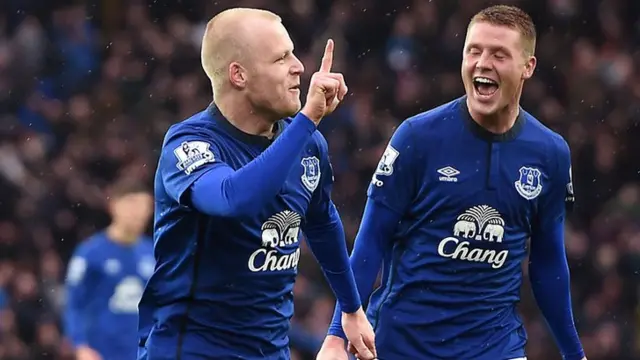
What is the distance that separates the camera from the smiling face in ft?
18.8

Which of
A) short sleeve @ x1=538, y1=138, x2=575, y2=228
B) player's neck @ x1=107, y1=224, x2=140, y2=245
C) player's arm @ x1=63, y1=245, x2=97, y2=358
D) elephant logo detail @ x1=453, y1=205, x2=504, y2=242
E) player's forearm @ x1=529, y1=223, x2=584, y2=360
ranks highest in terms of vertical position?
short sleeve @ x1=538, y1=138, x2=575, y2=228

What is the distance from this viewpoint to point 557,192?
19.3ft

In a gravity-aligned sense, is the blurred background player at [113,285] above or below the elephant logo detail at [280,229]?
below

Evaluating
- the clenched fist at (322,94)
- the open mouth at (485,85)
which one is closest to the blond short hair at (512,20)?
the open mouth at (485,85)

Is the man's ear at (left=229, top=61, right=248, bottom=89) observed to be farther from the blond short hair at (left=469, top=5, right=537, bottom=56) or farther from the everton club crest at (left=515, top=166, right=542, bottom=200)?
the everton club crest at (left=515, top=166, right=542, bottom=200)

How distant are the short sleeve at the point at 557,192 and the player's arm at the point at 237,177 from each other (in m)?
1.49

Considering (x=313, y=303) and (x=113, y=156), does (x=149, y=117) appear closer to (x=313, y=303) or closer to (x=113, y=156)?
(x=113, y=156)

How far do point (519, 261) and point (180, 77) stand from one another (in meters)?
9.31

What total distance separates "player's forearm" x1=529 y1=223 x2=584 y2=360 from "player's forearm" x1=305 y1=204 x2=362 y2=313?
35.6 inches

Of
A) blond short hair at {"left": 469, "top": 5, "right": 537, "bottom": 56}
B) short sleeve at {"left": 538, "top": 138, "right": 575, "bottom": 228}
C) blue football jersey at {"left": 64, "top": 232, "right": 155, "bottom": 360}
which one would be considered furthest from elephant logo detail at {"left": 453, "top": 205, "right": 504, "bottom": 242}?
blue football jersey at {"left": 64, "top": 232, "right": 155, "bottom": 360}

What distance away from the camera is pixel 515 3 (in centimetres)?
1536

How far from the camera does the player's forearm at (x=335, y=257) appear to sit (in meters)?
5.44

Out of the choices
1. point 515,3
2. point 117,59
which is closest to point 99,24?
point 117,59

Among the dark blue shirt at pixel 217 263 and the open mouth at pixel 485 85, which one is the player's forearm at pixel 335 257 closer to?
the dark blue shirt at pixel 217 263
